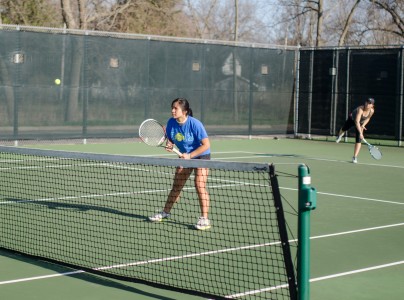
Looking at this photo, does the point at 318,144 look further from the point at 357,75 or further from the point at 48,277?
the point at 48,277

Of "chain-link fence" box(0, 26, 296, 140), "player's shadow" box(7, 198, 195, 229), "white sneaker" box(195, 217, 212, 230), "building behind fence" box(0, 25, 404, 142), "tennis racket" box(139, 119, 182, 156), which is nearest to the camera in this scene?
"white sneaker" box(195, 217, 212, 230)

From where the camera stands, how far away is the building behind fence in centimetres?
2025

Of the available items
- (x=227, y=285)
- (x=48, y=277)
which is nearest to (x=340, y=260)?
(x=227, y=285)

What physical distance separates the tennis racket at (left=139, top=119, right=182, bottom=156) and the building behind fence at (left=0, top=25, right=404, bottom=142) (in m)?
10.1

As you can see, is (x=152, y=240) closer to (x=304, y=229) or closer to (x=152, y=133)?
(x=152, y=133)

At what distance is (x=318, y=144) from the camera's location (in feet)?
78.0

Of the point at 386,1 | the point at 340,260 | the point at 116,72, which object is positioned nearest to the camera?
the point at 340,260

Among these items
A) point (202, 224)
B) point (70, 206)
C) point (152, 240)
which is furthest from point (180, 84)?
point (152, 240)

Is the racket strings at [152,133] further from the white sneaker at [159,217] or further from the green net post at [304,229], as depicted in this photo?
the green net post at [304,229]

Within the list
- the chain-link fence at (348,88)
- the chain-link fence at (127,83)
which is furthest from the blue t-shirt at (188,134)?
the chain-link fence at (348,88)

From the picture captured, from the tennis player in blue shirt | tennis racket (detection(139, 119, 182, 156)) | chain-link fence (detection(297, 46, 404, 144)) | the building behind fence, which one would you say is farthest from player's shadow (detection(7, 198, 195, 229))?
chain-link fence (detection(297, 46, 404, 144))

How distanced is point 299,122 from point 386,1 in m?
15.8

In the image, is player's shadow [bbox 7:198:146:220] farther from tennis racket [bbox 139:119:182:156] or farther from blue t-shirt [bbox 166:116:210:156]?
blue t-shirt [bbox 166:116:210:156]

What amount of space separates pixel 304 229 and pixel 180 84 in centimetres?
1764
